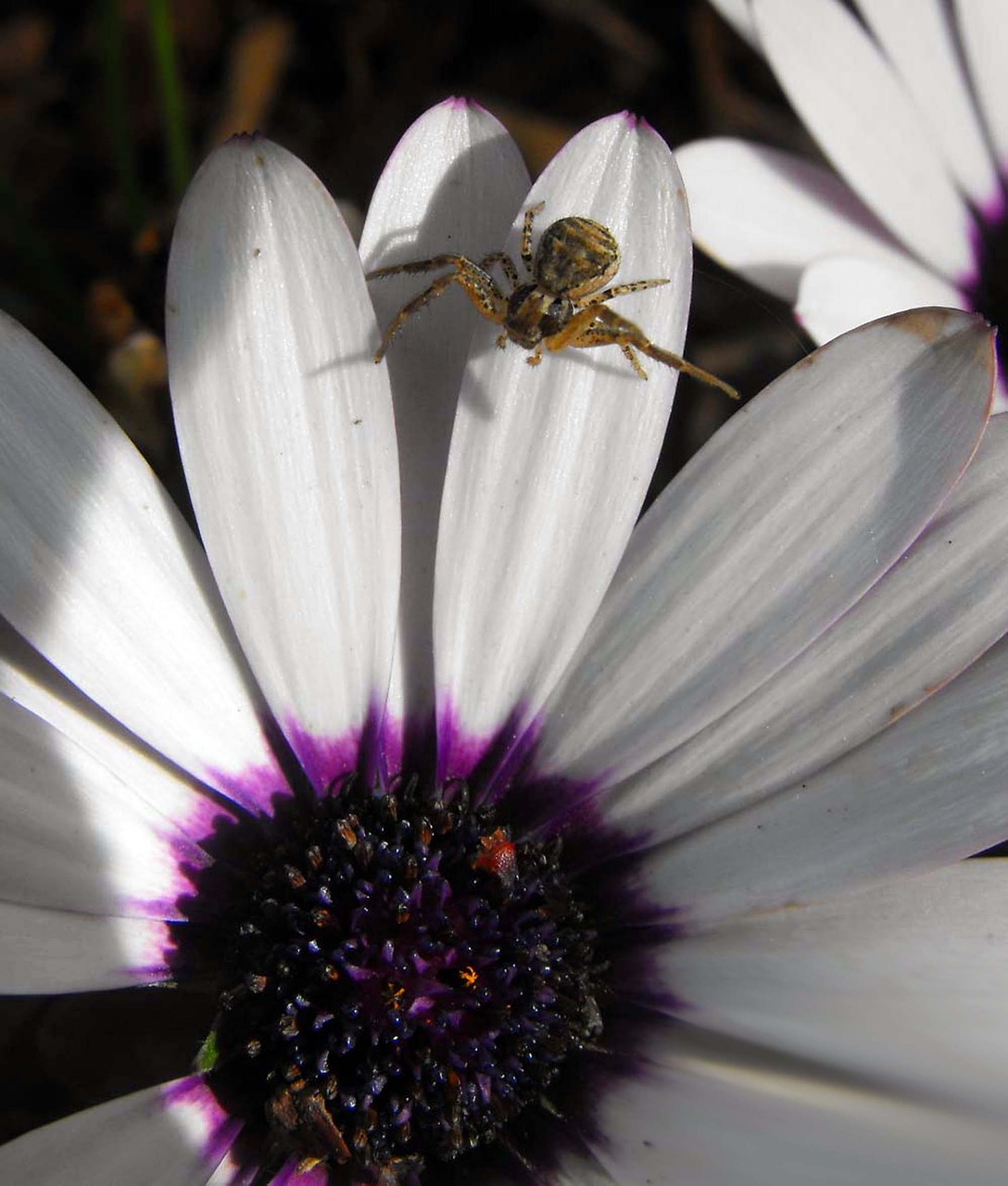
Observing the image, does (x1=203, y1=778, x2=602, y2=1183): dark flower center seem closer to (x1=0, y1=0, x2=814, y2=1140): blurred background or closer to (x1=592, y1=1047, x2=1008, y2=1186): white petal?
(x1=592, y1=1047, x2=1008, y2=1186): white petal

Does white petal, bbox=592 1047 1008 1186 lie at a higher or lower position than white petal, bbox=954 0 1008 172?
lower

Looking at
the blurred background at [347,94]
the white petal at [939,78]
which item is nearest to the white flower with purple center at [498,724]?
the white petal at [939,78]

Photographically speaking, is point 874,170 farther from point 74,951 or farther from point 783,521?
point 74,951

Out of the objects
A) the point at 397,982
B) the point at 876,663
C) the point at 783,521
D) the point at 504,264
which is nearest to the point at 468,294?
the point at 504,264

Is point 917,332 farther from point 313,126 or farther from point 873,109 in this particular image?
point 313,126

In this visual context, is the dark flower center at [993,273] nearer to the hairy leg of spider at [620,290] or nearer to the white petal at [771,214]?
the white petal at [771,214]

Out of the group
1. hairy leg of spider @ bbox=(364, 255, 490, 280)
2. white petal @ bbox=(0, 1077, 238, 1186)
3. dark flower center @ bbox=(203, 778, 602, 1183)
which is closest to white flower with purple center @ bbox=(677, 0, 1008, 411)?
hairy leg of spider @ bbox=(364, 255, 490, 280)
